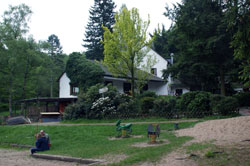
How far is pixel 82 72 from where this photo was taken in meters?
29.8

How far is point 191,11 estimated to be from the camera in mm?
24984

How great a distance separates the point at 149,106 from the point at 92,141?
7216 millimetres

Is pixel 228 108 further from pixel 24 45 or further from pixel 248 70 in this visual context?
pixel 24 45

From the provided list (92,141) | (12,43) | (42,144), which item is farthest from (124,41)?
(12,43)

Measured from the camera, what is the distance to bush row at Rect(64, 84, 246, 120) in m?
16.7

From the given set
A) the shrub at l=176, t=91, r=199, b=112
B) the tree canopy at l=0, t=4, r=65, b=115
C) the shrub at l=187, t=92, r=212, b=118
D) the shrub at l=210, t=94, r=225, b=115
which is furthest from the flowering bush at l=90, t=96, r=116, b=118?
the tree canopy at l=0, t=4, r=65, b=115

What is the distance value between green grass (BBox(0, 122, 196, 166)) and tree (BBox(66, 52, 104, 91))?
36.0ft

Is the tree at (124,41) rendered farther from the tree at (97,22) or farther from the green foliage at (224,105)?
the tree at (97,22)

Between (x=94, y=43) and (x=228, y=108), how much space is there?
4799 cm

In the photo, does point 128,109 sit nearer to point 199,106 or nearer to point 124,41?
point 199,106

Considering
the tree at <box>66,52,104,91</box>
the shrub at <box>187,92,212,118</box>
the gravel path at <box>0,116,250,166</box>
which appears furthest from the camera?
the tree at <box>66,52,104,91</box>

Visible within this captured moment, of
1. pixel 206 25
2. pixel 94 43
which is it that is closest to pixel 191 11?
pixel 206 25

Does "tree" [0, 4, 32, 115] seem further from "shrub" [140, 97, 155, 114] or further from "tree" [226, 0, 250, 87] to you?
"tree" [226, 0, 250, 87]

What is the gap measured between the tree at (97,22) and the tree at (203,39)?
119 ft
